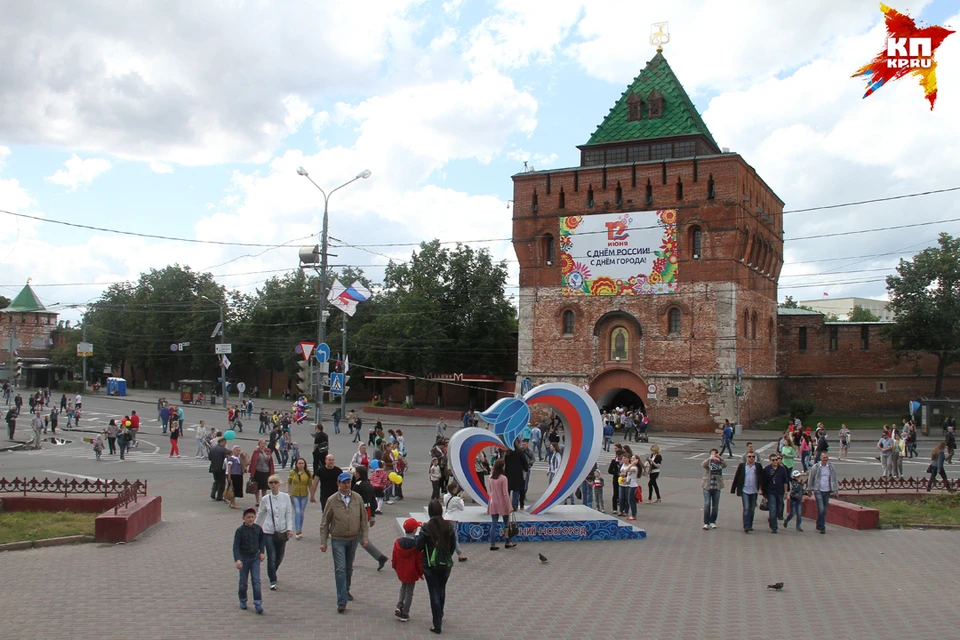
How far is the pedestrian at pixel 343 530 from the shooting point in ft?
34.7

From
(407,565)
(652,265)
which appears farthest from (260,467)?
(652,265)

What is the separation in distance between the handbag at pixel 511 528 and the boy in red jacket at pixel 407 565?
4.99 m

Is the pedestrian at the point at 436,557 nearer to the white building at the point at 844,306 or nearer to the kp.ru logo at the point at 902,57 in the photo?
the kp.ru logo at the point at 902,57

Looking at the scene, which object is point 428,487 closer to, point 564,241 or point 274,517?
point 274,517

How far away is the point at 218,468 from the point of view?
19719 millimetres

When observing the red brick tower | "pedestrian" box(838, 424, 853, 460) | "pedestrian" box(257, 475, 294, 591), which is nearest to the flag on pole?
the red brick tower

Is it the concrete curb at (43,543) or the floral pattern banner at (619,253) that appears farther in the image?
the floral pattern banner at (619,253)

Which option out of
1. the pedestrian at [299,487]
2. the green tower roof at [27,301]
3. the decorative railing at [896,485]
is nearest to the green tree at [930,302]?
the decorative railing at [896,485]

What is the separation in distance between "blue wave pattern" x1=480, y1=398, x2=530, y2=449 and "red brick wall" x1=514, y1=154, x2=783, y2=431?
29.5 m

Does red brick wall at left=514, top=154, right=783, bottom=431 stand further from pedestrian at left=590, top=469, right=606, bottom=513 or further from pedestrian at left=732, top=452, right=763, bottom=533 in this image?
pedestrian at left=732, top=452, right=763, bottom=533

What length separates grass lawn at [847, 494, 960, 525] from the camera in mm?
17500

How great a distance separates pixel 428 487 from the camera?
24031 millimetres

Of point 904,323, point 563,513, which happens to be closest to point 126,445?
point 563,513

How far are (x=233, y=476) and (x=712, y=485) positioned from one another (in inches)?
400
